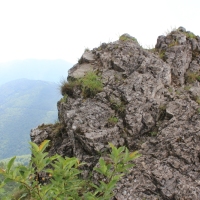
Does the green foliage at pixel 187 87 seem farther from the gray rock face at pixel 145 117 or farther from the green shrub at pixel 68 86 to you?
the green shrub at pixel 68 86

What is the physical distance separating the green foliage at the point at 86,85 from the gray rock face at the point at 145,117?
258mm

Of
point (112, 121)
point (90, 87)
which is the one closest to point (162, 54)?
point (90, 87)

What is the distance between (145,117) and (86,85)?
2.95 metres

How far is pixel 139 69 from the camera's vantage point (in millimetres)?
10086

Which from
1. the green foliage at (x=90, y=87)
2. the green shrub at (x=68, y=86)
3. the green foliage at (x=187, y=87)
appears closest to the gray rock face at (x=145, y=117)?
the green foliage at (x=187, y=87)

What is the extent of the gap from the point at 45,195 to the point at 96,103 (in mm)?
6061

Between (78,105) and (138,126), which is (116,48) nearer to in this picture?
(78,105)

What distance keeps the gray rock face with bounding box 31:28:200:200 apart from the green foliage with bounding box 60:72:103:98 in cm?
26

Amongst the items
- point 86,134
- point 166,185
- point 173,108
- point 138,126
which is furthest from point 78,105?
point 166,185

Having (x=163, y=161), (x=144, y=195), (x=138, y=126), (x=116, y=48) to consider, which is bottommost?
(x=144, y=195)

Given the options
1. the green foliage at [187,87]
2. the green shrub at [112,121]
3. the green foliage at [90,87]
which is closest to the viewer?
the green shrub at [112,121]

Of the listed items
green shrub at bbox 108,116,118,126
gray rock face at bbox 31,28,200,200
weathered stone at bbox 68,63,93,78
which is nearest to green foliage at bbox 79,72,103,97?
gray rock face at bbox 31,28,200,200

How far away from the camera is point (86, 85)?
9.38 meters

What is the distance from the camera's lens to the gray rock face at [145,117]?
257 inches
